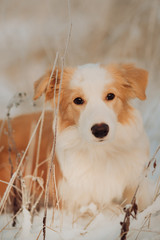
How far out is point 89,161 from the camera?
2.34m

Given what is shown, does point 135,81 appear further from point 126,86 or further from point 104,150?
point 104,150

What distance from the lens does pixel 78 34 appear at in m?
5.38

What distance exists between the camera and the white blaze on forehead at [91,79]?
203 centimetres

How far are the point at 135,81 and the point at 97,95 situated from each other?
36 cm

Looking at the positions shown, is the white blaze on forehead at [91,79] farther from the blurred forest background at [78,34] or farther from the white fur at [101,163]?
the blurred forest background at [78,34]

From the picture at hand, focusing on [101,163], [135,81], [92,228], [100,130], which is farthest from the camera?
[101,163]

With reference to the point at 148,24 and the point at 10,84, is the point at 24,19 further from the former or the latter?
the point at 148,24

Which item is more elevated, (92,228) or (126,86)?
(126,86)

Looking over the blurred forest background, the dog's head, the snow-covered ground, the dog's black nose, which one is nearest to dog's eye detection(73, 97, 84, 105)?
the dog's head

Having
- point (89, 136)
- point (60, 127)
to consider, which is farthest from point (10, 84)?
point (89, 136)

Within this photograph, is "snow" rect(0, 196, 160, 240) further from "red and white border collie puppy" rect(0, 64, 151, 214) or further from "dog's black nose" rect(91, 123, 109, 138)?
"dog's black nose" rect(91, 123, 109, 138)

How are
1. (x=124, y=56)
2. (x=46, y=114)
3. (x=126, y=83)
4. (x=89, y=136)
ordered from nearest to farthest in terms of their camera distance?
(x=89, y=136) < (x=126, y=83) < (x=46, y=114) < (x=124, y=56)

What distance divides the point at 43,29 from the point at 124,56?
1555 mm

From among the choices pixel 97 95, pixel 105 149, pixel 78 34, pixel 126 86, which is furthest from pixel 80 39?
pixel 97 95
